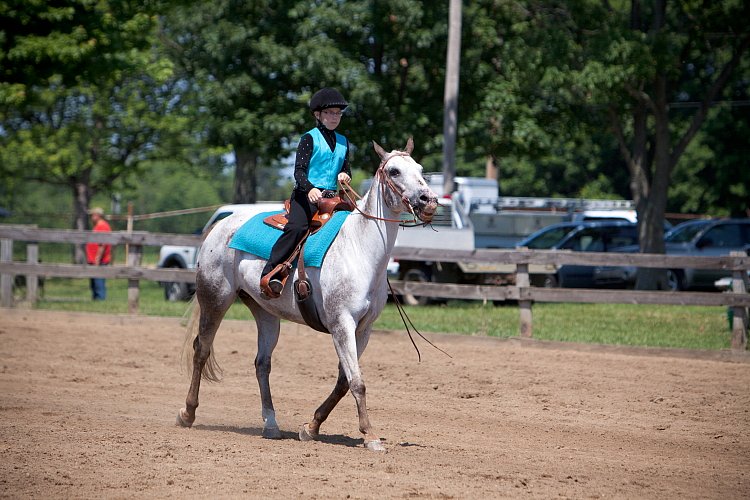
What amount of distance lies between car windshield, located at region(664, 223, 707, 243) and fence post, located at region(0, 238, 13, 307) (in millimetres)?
16513

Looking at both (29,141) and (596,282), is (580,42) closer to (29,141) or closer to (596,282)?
(596,282)

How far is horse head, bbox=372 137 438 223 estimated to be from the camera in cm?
715

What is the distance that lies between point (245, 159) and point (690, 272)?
14464 mm

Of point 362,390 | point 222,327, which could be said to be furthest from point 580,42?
point 362,390

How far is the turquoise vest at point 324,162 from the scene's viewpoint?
7910mm

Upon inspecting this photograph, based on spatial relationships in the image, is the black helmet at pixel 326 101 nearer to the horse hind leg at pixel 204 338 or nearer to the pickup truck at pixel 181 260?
the horse hind leg at pixel 204 338

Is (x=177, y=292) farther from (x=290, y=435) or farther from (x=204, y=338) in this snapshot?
(x=290, y=435)

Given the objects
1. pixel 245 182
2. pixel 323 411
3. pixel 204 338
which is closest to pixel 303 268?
pixel 323 411

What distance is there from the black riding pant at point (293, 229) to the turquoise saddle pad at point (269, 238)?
0.11 m

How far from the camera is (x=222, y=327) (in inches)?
622

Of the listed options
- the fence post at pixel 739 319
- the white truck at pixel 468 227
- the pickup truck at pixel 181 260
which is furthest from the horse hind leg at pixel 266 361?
the pickup truck at pixel 181 260

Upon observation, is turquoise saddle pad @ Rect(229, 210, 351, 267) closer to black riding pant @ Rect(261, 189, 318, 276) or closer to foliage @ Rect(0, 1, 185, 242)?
black riding pant @ Rect(261, 189, 318, 276)

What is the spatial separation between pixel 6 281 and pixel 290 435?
1132cm

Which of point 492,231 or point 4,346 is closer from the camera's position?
point 4,346
